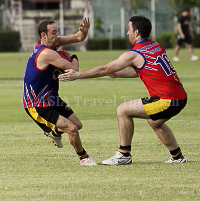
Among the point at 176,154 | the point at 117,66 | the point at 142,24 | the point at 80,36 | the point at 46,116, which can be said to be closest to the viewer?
the point at 117,66

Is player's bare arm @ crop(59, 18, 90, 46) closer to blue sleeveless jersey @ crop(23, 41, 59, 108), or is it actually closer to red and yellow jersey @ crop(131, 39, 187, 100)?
blue sleeveless jersey @ crop(23, 41, 59, 108)

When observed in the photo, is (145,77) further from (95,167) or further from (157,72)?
(95,167)

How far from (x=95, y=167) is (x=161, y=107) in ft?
3.59

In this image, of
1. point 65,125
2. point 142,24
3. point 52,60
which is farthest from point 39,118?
point 142,24

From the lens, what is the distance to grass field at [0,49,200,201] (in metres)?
5.55

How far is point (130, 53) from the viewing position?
6934mm

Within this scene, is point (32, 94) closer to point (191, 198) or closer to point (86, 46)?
point (191, 198)

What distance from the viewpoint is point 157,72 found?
6973mm

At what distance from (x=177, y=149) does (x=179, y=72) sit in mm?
15408

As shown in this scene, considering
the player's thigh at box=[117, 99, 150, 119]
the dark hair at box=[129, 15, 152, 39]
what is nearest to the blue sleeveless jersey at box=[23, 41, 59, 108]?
the player's thigh at box=[117, 99, 150, 119]

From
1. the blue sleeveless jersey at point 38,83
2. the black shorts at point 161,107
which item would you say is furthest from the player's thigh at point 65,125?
the black shorts at point 161,107

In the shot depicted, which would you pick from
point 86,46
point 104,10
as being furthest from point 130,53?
point 104,10

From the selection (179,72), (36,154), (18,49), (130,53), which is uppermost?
(130,53)

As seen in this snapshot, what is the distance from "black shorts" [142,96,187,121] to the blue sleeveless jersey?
1234 millimetres
